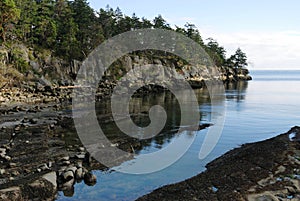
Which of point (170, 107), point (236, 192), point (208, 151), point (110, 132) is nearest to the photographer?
point (236, 192)

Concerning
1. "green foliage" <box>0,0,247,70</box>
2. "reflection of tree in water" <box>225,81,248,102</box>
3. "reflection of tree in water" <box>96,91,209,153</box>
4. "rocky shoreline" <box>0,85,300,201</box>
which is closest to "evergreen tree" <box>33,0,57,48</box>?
"green foliage" <box>0,0,247,70</box>

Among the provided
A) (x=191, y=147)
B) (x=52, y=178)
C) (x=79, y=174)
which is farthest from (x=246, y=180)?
(x=52, y=178)

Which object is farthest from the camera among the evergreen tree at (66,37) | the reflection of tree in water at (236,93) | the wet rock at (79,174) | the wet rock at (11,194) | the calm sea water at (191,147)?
Answer: the evergreen tree at (66,37)

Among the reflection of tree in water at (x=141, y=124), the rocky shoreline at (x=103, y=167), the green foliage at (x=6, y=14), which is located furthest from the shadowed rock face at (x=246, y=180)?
the green foliage at (x=6, y=14)

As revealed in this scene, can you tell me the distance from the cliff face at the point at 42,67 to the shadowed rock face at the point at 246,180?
39250 mm

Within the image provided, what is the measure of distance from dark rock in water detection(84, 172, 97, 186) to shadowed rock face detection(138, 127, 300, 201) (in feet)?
10.8

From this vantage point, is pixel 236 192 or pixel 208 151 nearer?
pixel 236 192

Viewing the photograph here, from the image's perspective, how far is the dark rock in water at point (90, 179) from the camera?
15.8m

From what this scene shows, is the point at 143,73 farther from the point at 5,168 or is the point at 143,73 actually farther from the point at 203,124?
the point at 5,168

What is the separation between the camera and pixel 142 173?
58.2 feet

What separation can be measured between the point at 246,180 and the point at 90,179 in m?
8.37

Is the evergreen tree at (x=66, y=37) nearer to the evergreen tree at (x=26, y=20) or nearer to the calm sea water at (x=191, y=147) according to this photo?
the evergreen tree at (x=26, y=20)

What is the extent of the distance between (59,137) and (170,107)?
77.2ft

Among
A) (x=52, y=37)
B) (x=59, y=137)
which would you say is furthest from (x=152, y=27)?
(x=59, y=137)
